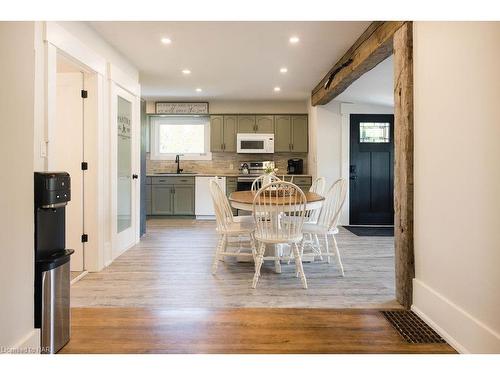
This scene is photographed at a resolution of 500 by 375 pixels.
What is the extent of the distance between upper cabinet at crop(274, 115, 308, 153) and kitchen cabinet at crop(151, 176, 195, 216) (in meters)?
1.93

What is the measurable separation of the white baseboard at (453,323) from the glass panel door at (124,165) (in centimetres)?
316

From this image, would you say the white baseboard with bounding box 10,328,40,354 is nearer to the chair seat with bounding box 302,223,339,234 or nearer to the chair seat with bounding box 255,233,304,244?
the chair seat with bounding box 255,233,304,244

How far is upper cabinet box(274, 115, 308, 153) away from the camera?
7.04 metres

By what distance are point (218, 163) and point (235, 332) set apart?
5.55m

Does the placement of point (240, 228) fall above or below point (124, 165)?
below

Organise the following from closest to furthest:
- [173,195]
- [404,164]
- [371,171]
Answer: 1. [404,164]
2. [371,171]
3. [173,195]

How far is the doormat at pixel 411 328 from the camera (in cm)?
192

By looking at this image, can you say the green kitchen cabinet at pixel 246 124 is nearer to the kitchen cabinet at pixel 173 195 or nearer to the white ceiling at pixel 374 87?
the kitchen cabinet at pixel 173 195

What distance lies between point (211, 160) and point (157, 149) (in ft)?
3.81

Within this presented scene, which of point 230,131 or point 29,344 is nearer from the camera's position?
point 29,344

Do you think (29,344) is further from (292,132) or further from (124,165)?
(292,132)

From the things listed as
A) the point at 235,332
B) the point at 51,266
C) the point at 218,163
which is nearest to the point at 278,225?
the point at 235,332

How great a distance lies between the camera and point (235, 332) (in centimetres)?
202
